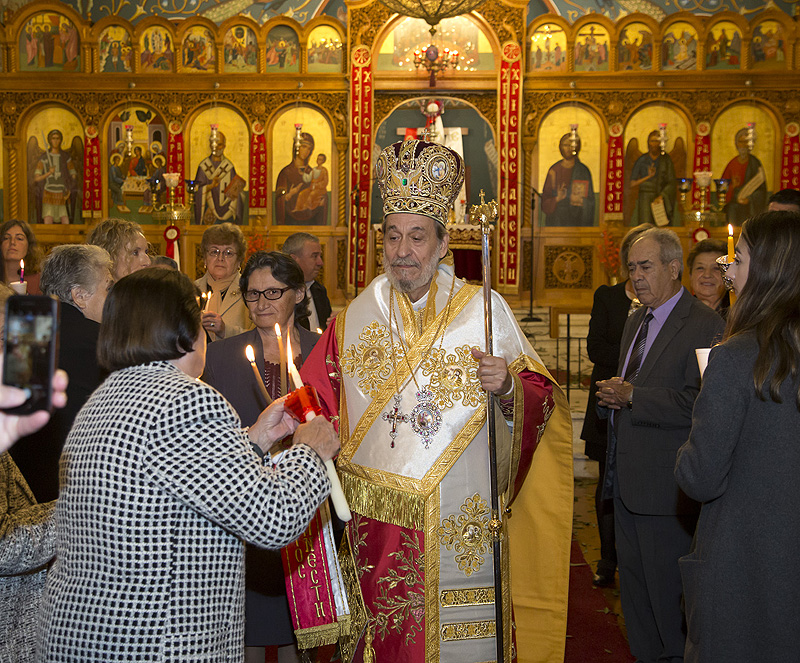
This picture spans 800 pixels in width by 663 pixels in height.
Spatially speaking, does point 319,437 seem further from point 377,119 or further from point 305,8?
point 305,8

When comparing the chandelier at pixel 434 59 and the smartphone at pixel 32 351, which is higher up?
the chandelier at pixel 434 59

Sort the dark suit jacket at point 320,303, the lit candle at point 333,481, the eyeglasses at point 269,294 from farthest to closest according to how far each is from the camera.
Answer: the dark suit jacket at point 320,303 → the eyeglasses at point 269,294 → the lit candle at point 333,481

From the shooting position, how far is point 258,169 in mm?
12391

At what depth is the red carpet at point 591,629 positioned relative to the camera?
394 cm

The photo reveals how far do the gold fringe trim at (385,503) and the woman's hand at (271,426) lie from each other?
68cm

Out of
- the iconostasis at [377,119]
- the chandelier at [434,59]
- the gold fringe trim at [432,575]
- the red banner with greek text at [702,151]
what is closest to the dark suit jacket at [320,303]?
the gold fringe trim at [432,575]

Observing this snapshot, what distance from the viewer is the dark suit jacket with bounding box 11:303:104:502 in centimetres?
281

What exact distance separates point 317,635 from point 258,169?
10483 millimetres

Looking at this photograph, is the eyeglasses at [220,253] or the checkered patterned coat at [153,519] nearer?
the checkered patterned coat at [153,519]

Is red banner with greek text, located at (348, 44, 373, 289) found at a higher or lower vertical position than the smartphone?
higher

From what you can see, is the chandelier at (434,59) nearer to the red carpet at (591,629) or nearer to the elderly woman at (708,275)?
the elderly woman at (708,275)

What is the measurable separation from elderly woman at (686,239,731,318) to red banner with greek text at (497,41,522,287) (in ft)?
25.0

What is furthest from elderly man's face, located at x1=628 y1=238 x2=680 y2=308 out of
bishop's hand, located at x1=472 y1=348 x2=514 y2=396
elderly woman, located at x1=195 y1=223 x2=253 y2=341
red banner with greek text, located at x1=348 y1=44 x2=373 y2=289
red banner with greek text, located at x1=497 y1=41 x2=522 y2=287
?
red banner with greek text, located at x1=348 y1=44 x2=373 y2=289

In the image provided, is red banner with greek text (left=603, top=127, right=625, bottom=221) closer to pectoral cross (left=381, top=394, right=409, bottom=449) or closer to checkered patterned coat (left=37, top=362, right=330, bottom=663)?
pectoral cross (left=381, top=394, right=409, bottom=449)
